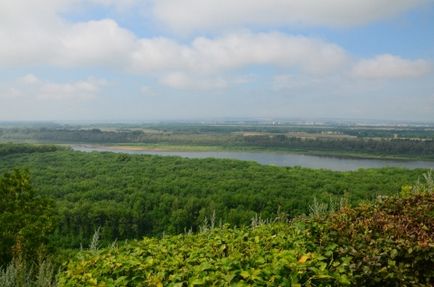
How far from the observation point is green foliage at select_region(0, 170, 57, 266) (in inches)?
422

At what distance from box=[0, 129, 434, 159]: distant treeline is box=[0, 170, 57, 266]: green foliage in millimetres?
65646

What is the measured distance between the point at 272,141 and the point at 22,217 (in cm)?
8311

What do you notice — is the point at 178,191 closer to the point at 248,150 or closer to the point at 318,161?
the point at 318,161

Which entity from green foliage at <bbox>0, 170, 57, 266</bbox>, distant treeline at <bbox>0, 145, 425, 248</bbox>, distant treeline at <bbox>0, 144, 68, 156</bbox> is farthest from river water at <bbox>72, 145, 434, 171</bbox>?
green foliage at <bbox>0, 170, 57, 266</bbox>

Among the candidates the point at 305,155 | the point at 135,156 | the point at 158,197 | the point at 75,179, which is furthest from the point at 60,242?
the point at 305,155

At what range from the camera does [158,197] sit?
32750mm

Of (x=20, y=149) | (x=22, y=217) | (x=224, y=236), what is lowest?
(x=20, y=149)

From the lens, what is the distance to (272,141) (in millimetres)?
92688

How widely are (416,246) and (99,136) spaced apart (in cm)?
11160

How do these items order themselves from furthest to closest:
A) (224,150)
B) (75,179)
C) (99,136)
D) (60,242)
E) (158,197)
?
(99,136), (224,150), (75,179), (158,197), (60,242)

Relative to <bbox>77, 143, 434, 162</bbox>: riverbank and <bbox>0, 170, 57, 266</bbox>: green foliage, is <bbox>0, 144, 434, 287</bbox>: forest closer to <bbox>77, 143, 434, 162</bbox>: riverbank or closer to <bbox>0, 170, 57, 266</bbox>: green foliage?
<bbox>0, 170, 57, 266</bbox>: green foliage

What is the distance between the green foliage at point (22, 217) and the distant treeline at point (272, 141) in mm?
65646

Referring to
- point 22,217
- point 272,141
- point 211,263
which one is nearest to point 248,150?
point 272,141

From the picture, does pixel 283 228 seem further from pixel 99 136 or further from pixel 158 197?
pixel 99 136
